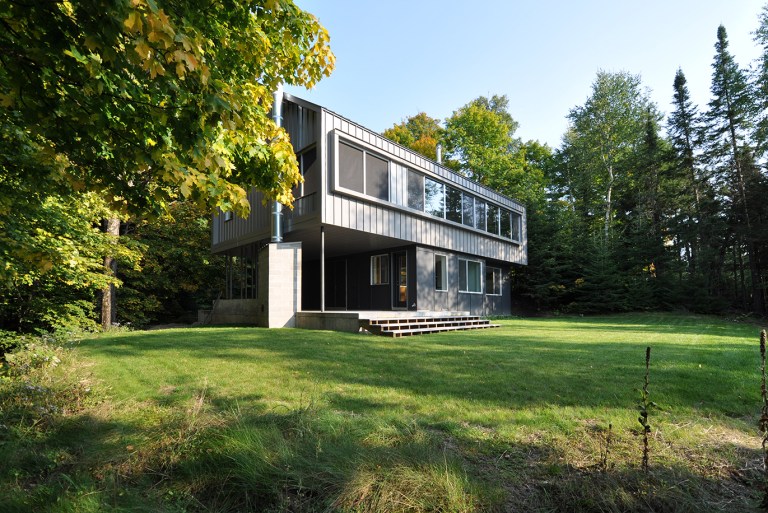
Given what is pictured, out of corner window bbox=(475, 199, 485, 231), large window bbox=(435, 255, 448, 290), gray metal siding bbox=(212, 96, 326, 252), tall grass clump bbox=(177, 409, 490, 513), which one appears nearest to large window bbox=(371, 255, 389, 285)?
large window bbox=(435, 255, 448, 290)

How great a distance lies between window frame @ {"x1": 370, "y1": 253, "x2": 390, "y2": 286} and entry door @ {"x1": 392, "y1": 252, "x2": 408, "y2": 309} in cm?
44

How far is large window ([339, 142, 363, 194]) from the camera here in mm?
11922

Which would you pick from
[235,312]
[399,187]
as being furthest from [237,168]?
[235,312]

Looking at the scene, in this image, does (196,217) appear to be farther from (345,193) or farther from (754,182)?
(754,182)

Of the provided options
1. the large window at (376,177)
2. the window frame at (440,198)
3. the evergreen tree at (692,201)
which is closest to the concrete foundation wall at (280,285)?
the window frame at (440,198)

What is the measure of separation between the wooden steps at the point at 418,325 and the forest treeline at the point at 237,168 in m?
5.28

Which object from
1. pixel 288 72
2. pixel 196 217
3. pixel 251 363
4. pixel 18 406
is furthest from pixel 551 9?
pixel 196 217

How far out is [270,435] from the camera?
287cm

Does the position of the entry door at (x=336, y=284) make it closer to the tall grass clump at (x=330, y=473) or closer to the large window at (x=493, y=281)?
the large window at (x=493, y=281)

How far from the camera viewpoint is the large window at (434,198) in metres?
15.2

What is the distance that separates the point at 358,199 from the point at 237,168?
740cm

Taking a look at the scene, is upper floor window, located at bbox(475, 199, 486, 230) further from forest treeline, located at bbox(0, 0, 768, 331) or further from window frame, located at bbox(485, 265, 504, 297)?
forest treeline, located at bbox(0, 0, 768, 331)

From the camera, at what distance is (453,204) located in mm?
16641

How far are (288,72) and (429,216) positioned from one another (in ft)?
33.0
